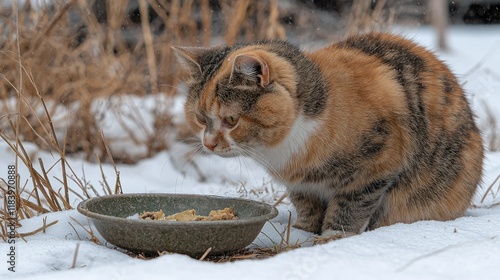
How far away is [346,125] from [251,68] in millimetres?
420

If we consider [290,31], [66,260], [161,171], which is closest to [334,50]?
[66,260]

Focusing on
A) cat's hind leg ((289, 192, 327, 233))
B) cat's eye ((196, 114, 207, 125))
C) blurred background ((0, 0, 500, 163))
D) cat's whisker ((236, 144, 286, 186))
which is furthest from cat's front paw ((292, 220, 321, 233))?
blurred background ((0, 0, 500, 163))

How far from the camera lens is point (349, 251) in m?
1.95

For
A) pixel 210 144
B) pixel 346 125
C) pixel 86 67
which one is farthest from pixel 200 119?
pixel 86 67

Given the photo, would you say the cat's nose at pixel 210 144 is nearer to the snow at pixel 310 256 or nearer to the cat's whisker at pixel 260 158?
the cat's whisker at pixel 260 158

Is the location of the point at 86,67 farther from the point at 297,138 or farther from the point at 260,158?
the point at 297,138

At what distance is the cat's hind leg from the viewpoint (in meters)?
2.78

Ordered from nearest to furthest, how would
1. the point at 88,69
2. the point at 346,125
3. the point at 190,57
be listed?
the point at 346,125 < the point at 190,57 < the point at 88,69

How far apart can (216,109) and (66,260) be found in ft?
2.41

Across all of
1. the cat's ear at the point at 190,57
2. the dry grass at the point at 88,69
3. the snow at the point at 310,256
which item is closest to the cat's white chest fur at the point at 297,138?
the snow at the point at 310,256

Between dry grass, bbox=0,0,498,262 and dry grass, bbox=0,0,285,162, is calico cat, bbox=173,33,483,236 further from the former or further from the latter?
dry grass, bbox=0,0,498,262

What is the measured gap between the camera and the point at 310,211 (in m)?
2.79

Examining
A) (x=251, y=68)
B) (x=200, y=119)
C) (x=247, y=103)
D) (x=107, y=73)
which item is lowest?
(x=107, y=73)

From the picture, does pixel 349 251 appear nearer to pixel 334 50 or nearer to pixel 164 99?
pixel 334 50
